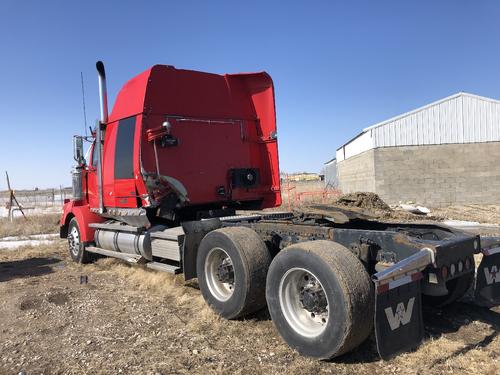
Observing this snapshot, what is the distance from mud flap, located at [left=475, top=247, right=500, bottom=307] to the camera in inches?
180

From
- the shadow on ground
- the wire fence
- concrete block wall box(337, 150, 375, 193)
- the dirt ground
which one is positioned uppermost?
concrete block wall box(337, 150, 375, 193)

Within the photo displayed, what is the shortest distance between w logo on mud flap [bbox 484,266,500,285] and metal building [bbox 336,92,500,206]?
19.3 meters

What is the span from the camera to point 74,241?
977 cm

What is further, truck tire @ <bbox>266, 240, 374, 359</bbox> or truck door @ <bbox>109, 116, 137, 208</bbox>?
truck door @ <bbox>109, 116, 137, 208</bbox>

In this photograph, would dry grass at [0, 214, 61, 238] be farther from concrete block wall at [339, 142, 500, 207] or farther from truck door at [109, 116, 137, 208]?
concrete block wall at [339, 142, 500, 207]

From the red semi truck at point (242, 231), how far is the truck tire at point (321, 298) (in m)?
0.01

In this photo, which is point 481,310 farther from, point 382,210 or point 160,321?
point 382,210

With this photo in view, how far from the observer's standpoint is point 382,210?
1833cm

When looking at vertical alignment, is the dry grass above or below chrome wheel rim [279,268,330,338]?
below

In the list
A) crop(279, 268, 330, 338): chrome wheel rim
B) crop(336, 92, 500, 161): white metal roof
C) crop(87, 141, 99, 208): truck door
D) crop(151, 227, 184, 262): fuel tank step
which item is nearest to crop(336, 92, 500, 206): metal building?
crop(336, 92, 500, 161): white metal roof

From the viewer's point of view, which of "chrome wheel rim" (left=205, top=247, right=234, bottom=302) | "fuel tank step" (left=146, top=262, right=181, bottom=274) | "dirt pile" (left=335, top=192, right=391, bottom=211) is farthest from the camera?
"dirt pile" (left=335, top=192, right=391, bottom=211)

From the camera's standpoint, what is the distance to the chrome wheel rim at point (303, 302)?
4.06 metres

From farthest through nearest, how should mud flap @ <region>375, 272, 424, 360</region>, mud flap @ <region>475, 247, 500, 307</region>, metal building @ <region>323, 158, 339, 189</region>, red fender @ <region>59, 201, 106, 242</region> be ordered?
metal building @ <region>323, 158, 339, 189</region> < red fender @ <region>59, 201, 106, 242</region> < mud flap @ <region>475, 247, 500, 307</region> < mud flap @ <region>375, 272, 424, 360</region>

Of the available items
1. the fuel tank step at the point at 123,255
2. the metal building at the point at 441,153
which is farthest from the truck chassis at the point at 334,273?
the metal building at the point at 441,153
